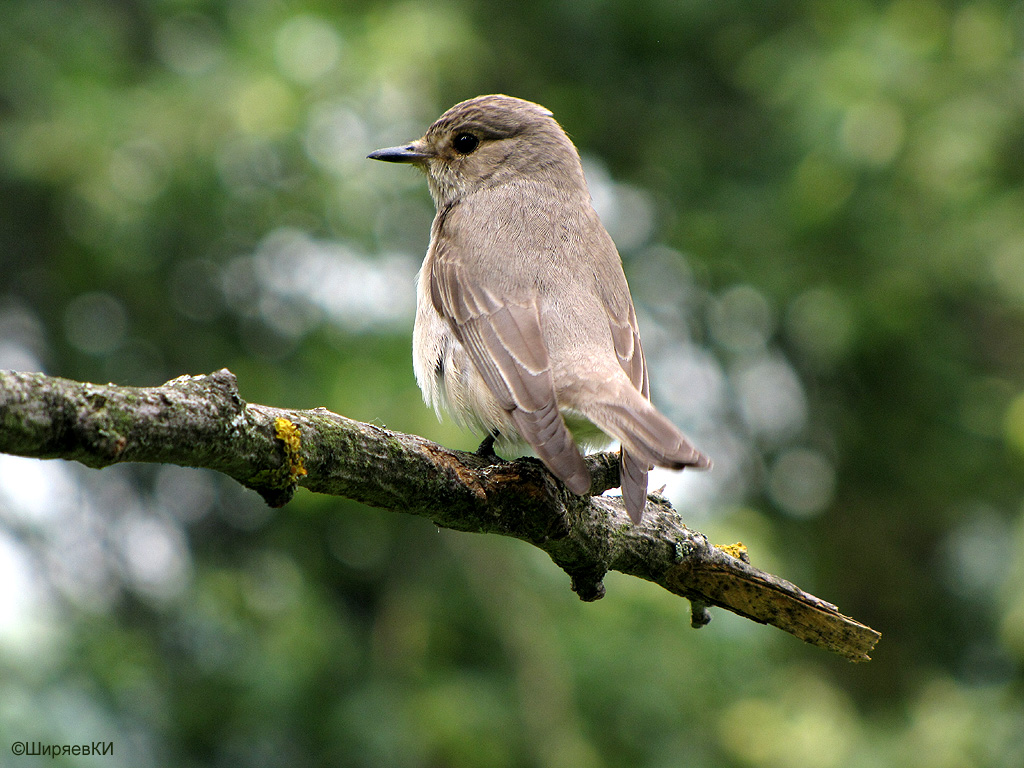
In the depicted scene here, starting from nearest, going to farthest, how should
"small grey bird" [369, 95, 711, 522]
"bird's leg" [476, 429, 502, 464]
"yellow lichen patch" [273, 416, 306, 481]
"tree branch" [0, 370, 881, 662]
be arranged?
"tree branch" [0, 370, 881, 662], "yellow lichen patch" [273, 416, 306, 481], "small grey bird" [369, 95, 711, 522], "bird's leg" [476, 429, 502, 464]

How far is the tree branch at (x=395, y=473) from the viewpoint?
2.11 metres

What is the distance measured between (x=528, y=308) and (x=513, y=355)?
29 centimetres

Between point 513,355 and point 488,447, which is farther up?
point 513,355

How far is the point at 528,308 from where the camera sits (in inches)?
155

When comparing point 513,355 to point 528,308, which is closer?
point 513,355

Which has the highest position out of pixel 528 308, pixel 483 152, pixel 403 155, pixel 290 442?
pixel 483 152

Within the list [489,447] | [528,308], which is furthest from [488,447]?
[528,308]

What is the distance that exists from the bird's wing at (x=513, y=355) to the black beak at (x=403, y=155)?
2.59ft

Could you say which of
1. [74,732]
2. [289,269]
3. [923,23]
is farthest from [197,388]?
[923,23]

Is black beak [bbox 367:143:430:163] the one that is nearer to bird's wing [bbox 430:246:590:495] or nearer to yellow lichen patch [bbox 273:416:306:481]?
bird's wing [bbox 430:246:590:495]

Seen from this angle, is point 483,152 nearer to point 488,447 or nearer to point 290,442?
point 488,447

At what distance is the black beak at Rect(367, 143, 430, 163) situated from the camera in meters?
5.07

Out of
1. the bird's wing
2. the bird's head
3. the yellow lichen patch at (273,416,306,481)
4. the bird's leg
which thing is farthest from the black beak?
the yellow lichen patch at (273,416,306,481)

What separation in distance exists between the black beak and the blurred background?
4.29 ft
